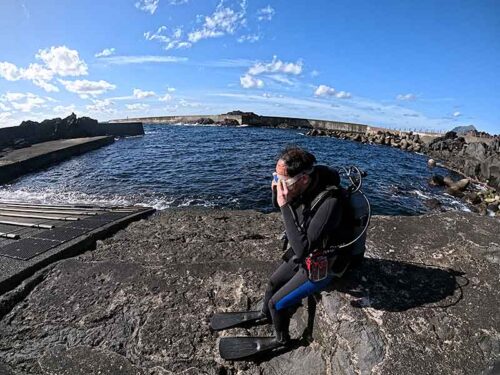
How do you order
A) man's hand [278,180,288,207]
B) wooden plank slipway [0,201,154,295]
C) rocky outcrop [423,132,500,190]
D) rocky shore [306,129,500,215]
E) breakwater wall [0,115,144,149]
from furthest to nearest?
breakwater wall [0,115,144,149]
rocky outcrop [423,132,500,190]
rocky shore [306,129,500,215]
wooden plank slipway [0,201,154,295]
man's hand [278,180,288,207]

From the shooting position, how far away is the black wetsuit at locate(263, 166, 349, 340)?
2.80 meters

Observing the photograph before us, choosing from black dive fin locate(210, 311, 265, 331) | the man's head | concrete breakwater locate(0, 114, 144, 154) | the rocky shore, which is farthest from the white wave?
concrete breakwater locate(0, 114, 144, 154)

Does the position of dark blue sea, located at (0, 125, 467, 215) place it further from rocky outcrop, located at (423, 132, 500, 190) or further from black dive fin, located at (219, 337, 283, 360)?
black dive fin, located at (219, 337, 283, 360)

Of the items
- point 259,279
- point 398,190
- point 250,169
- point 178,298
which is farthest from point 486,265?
point 250,169

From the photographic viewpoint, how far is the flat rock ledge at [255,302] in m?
2.95

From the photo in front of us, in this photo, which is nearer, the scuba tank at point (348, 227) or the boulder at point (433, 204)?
the scuba tank at point (348, 227)

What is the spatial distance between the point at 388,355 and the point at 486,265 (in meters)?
2.10

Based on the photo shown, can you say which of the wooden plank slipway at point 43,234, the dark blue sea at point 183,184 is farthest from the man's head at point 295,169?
the dark blue sea at point 183,184

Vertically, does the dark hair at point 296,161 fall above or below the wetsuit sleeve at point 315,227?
above

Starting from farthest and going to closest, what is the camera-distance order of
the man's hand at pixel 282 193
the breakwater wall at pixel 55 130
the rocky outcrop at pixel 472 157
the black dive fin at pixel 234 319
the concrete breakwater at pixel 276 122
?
the concrete breakwater at pixel 276 122
the breakwater wall at pixel 55 130
the rocky outcrop at pixel 472 157
the black dive fin at pixel 234 319
the man's hand at pixel 282 193

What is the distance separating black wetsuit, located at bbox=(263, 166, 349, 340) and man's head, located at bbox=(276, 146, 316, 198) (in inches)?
3.6

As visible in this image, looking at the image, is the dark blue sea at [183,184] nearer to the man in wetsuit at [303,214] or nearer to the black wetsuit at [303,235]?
the black wetsuit at [303,235]

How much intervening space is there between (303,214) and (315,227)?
185 millimetres

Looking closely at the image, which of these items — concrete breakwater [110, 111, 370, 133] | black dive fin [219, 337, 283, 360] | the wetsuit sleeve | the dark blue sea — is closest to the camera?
the wetsuit sleeve
